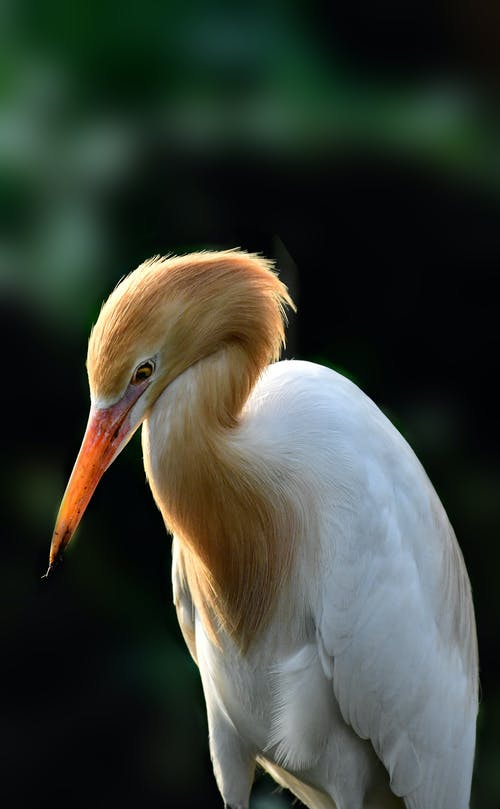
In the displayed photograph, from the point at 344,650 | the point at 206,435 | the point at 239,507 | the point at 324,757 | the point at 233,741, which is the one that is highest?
the point at 206,435

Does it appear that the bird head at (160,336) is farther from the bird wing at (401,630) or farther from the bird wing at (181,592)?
the bird wing at (181,592)

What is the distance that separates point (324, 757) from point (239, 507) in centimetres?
34

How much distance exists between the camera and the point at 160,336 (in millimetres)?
1085

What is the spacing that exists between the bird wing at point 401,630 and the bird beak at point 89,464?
0.32 m

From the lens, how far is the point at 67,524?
1.04 metres

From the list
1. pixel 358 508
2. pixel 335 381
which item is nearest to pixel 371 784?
pixel 358 508

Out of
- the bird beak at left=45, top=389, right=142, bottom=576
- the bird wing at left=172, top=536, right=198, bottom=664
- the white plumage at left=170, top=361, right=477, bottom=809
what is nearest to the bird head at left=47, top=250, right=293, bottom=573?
the bird beak at left=45, top=389, right=142, bottom=576

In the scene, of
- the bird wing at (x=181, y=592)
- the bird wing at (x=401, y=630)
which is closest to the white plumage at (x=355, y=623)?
the bird wing at (x=401, y=630)

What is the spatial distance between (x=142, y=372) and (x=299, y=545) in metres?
0.32

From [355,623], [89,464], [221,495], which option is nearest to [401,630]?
[355,623]

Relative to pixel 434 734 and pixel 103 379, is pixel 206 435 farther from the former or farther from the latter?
pixel 434 734

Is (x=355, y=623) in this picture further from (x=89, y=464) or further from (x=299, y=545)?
(x=89, y=464)

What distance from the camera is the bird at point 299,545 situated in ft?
3.76

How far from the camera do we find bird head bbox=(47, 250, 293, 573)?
105 centimetres
